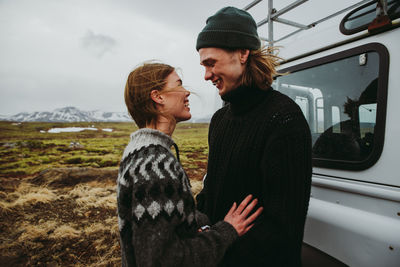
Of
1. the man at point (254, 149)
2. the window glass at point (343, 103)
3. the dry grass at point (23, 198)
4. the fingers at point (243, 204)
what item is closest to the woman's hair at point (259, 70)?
the man at point (254, 149)

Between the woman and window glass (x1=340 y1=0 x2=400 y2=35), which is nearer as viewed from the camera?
the woman

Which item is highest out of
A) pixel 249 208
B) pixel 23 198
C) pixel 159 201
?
pixel 159 201

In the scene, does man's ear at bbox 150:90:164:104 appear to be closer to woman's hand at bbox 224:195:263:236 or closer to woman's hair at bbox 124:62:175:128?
woman's hair at bbox 124:62:175:128

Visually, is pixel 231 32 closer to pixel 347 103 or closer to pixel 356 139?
pixel 347 103

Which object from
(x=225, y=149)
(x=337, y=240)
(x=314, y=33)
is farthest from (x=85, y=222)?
(x=314, y=33)

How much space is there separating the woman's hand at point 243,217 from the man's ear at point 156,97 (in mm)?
796

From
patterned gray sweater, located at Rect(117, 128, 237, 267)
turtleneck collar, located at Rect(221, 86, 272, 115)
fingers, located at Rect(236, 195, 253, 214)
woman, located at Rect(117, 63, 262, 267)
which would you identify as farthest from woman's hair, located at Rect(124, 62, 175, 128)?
fingers, located at Rect(236, 195, 253, 214)

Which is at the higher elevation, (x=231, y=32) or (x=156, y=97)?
(x=231, y=32)

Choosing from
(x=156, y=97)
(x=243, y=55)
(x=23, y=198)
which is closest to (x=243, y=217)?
(x=156, y=97)

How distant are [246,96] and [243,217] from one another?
0.78m

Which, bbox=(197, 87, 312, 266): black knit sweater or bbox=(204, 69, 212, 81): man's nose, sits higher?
bbox=(204, 69, 212, 81): man's nose

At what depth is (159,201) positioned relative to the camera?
1.02m

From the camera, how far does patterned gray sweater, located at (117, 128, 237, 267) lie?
38.8 inches

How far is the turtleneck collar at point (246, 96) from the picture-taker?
1.50 m
